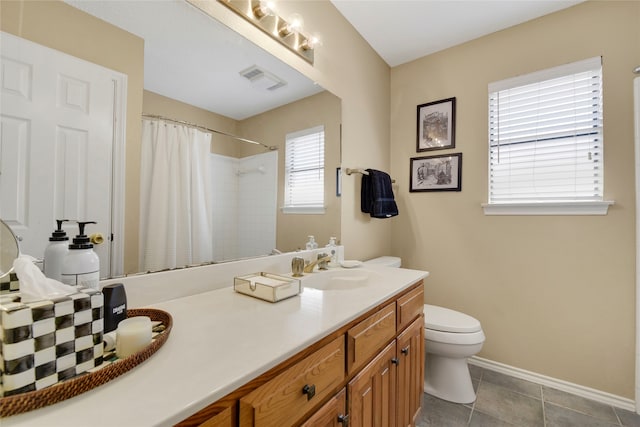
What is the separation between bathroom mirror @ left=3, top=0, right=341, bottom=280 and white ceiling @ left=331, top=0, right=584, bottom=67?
0.67 meters

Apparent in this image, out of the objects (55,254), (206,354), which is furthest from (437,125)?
(55,254)

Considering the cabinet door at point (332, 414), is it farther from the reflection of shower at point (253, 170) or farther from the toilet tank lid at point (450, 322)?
the toilet tank lid at point (450, 322)

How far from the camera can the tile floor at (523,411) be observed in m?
1.50

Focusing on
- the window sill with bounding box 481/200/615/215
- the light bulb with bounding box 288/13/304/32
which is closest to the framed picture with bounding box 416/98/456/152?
the window sill with bounding box 481/200/615/215

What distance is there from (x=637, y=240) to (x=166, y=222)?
243cm

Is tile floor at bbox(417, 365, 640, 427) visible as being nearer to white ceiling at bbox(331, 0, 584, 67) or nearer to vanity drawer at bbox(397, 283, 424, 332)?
vanity drawer at bbox(397, 283, 424, 332)

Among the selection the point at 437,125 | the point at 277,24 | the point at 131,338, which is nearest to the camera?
the point at 131,338

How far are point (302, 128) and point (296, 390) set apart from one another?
1.29 metres

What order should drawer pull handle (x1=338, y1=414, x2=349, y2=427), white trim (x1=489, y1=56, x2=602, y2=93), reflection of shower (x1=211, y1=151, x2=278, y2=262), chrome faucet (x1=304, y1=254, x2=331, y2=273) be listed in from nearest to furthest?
1. drawer pull handle (x1=338, y1=414, x2=349, y2=427)
2. reflection of shower (x1=211, y1=151, x2=278, y2=262)
3. chrome faucet (x1=304, y1=254, x2=331, y2=273)
4. white trim (x1=489, y1=56, x2=602, y2=93)

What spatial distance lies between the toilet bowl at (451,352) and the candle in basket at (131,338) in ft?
5.18

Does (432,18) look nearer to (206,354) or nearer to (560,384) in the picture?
(206,354)

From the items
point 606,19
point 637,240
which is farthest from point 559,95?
point 637,240

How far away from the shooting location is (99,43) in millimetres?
796

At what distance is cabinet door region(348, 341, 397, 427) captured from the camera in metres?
0.89
